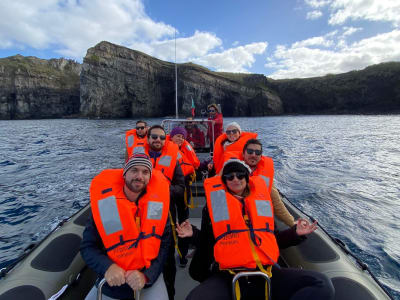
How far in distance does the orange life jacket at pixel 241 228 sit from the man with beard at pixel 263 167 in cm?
46

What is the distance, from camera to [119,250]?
191 centimetres

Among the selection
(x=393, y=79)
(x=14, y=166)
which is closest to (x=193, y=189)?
(x=14, y=166)

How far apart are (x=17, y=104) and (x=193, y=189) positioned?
99.5m

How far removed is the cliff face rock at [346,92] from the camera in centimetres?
7025

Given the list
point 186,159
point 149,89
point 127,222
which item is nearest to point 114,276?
point 127,222

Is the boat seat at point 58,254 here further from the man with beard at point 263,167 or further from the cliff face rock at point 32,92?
the cliff face rock at point 32,92

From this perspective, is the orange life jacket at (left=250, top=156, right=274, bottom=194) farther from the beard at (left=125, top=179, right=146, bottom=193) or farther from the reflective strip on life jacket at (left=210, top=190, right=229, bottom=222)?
the beard at (left=125, top=179, right=146, bottom=193)

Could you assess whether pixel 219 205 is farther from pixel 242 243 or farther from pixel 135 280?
pixel 135 280

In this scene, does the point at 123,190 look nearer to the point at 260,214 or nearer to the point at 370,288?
the point at 260,214

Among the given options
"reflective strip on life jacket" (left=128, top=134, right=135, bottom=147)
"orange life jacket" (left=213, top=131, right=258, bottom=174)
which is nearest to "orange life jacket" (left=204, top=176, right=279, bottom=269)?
"orange life jacket" (left=213, top=131, right=258, bottom=174)

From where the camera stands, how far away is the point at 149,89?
2778 inches

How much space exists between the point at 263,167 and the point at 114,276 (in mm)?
2341

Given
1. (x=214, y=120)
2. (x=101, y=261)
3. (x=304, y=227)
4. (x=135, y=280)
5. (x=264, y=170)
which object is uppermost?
(x=214, y=120)

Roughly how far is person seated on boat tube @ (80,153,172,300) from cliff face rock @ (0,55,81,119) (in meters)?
100.0
